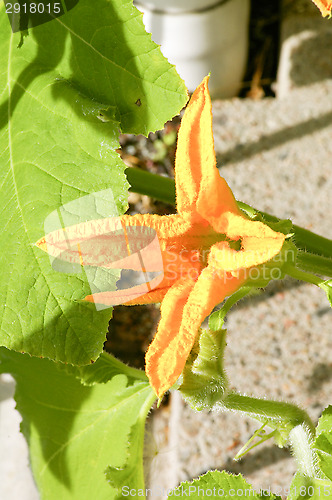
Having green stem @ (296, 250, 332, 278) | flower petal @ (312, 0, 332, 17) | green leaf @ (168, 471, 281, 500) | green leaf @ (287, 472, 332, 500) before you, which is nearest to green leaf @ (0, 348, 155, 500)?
green leaf @ (168, 471, 281, 500)

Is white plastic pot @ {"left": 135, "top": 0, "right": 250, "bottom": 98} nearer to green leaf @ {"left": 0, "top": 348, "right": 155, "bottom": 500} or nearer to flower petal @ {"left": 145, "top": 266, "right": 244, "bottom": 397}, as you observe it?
green leaf @ {"left": 0, "top": 348, "right": 155, "bottom": 500}

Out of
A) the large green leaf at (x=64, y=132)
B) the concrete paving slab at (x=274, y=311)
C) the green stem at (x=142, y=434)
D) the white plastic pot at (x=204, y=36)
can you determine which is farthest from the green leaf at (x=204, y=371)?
the white plastic pot at (x=204, y=36)

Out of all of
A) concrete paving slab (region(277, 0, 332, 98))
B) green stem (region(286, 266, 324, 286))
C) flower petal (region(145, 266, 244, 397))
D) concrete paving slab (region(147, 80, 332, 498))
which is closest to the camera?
flower petal (region(145, 266, 244, 397))

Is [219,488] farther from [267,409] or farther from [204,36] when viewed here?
[204,36]

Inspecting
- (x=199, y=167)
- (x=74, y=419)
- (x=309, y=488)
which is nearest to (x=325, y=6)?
(x=199, y=167)

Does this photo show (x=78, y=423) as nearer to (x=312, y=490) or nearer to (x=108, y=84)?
(x=312, y=490)

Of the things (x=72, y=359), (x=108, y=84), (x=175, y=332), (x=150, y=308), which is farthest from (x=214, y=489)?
(x=150, y=308)

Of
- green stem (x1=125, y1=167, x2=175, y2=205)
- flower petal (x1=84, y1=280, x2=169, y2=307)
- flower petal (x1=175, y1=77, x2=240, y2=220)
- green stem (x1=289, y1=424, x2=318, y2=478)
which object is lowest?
green stem (x1=289, y1=424, x2=318, y2=478)
